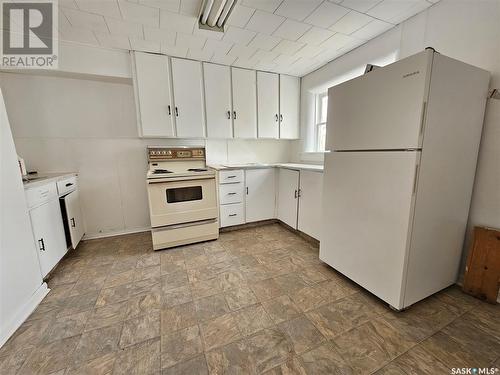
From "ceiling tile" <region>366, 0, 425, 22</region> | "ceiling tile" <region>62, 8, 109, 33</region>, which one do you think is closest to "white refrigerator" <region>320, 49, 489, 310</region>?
"ceiling tile" <region>366, 0, 425, 22</region>

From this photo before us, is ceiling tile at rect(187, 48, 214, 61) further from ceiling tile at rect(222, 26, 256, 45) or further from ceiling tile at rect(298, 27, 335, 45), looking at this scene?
ceiling tile at rect(298, 27, 335, 45)

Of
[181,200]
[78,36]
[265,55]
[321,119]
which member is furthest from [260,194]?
[78,36]

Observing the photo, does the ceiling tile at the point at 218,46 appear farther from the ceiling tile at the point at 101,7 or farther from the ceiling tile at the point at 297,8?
the ceiling tile at the point at 101,7

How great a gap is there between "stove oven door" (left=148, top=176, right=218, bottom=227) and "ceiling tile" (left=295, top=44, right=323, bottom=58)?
1.86 m

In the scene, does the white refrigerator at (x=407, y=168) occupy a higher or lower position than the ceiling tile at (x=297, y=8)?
lower

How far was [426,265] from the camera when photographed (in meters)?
1.46

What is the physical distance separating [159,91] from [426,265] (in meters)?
3.15

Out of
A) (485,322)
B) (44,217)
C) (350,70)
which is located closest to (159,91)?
(44,217)

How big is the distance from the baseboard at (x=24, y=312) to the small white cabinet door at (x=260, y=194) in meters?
2.15

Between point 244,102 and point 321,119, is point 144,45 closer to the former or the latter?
point 244,102

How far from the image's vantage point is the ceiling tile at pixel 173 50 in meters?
2.33

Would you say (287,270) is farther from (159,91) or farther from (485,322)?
(159,91)

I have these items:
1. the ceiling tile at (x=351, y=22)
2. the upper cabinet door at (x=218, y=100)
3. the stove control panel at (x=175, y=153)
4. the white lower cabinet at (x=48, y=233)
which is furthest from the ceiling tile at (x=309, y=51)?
the white lower cabinet at (x=48, y=233)

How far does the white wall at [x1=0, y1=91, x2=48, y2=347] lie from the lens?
4.30 feet
